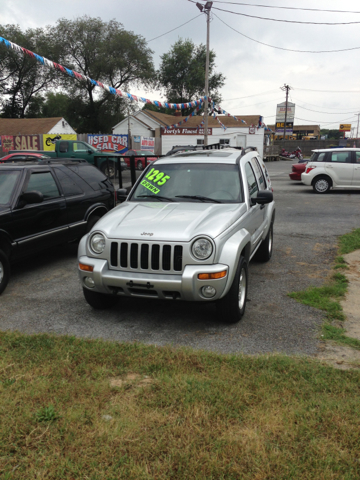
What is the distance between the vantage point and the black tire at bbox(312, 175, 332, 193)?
16.9 m

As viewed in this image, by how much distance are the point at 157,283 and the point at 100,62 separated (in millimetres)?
53901

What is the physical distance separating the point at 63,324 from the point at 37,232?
219 cm

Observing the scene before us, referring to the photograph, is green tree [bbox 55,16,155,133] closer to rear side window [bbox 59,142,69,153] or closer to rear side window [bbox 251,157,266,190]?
rear side window [bbox 59,142,69,153]

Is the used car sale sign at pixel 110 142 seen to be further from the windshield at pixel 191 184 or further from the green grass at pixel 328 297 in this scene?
the green grass at pixel 328 297

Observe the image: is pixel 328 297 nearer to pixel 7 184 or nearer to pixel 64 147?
pixel 7 184

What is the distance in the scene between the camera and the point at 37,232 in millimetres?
6363

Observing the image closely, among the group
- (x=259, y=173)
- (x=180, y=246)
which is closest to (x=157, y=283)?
(x=180, y=246)

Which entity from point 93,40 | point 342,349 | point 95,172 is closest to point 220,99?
point 93,40

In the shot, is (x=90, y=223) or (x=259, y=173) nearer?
(x=259, y=173)

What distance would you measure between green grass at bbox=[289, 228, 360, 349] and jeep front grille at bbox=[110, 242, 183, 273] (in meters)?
1.67

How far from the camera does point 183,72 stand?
6962 cm

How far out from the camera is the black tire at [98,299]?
477 cm

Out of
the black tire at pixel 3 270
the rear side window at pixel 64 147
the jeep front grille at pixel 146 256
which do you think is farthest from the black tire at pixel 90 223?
the rear side window at pixel 64 147

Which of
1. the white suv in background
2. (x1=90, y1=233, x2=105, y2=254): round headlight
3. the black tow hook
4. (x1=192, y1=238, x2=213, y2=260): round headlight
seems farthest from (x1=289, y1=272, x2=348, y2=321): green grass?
the white suv in background
